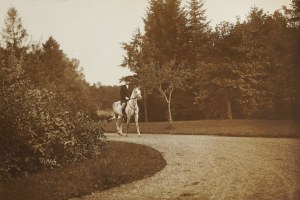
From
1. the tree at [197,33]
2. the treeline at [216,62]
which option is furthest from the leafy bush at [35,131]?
the tree at [197,33]

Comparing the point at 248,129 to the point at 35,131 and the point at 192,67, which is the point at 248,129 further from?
the point at 192,67

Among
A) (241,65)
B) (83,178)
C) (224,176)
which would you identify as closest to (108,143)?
(83,178)

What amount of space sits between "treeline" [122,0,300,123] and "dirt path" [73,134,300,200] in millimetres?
13001

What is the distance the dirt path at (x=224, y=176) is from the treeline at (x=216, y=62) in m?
13.0

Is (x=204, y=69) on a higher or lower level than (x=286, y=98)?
higher

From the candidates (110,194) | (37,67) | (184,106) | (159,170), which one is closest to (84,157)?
(159,170)

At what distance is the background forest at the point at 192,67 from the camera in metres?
21.9

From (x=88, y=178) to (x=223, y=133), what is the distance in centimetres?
1148

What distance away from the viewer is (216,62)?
102 feet

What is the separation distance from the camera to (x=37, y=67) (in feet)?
96.3

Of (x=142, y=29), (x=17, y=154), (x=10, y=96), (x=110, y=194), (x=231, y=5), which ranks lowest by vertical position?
(x=110, y=194)

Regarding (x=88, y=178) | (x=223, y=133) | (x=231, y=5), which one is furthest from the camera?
(x=223, y=133)

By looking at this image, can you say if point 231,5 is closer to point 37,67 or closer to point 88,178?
point 88,178

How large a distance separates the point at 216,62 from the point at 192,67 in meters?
5.10
